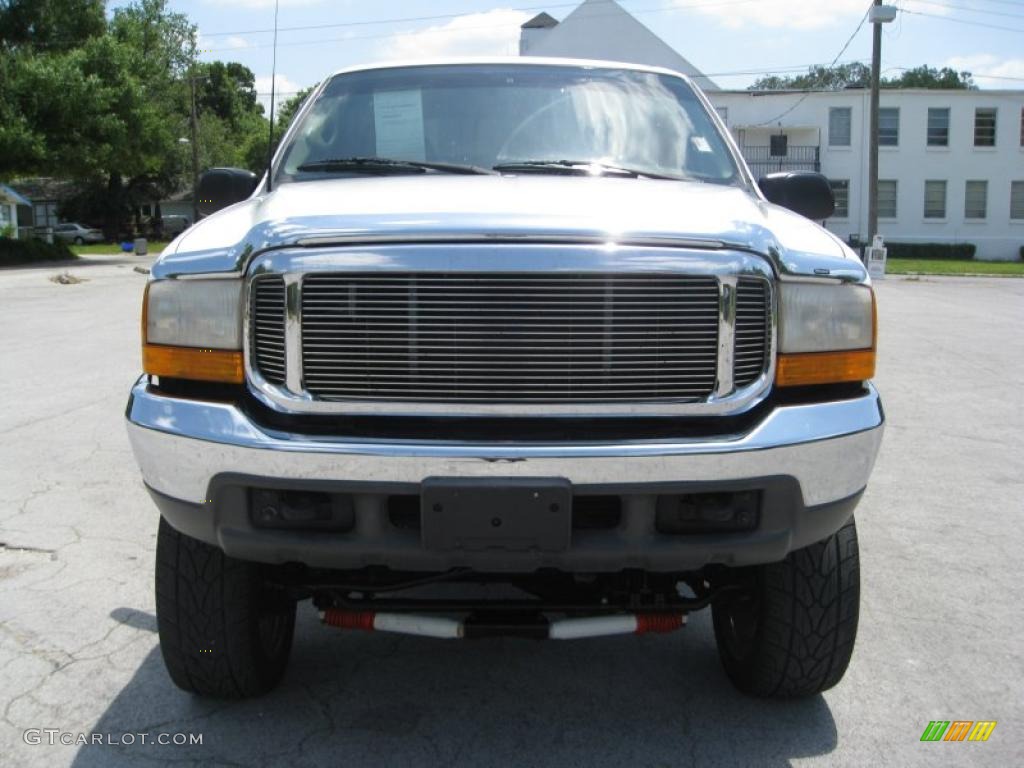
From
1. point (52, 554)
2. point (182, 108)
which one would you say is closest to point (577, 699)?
point (52, 554)

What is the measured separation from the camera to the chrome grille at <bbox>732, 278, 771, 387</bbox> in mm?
2643

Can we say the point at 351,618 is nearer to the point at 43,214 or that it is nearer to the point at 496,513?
the point at 496,513

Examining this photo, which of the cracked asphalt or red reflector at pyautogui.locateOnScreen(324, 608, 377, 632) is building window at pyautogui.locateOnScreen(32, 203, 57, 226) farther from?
red reflector at pyautogui.locateOnScreen(324, 608, 377, 632)

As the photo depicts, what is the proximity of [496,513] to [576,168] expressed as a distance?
1.54 metres

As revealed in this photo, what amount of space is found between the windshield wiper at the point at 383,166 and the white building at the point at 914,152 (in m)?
46.1

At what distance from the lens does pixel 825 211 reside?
419 centimetres

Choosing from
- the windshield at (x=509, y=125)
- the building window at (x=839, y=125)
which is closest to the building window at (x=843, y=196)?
the building window at (x=839, y=125)

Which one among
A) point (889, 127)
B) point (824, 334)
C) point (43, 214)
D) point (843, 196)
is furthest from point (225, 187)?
point (43, 214)

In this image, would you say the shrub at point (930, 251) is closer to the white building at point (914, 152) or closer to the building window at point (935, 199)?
the white building at point (914, 152)

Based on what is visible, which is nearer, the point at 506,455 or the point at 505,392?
the point at 506,455

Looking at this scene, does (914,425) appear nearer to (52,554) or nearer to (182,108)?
(52,554)

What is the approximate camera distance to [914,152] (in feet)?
157

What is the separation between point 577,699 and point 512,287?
1.44 m

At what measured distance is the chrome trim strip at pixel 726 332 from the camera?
261 cm
